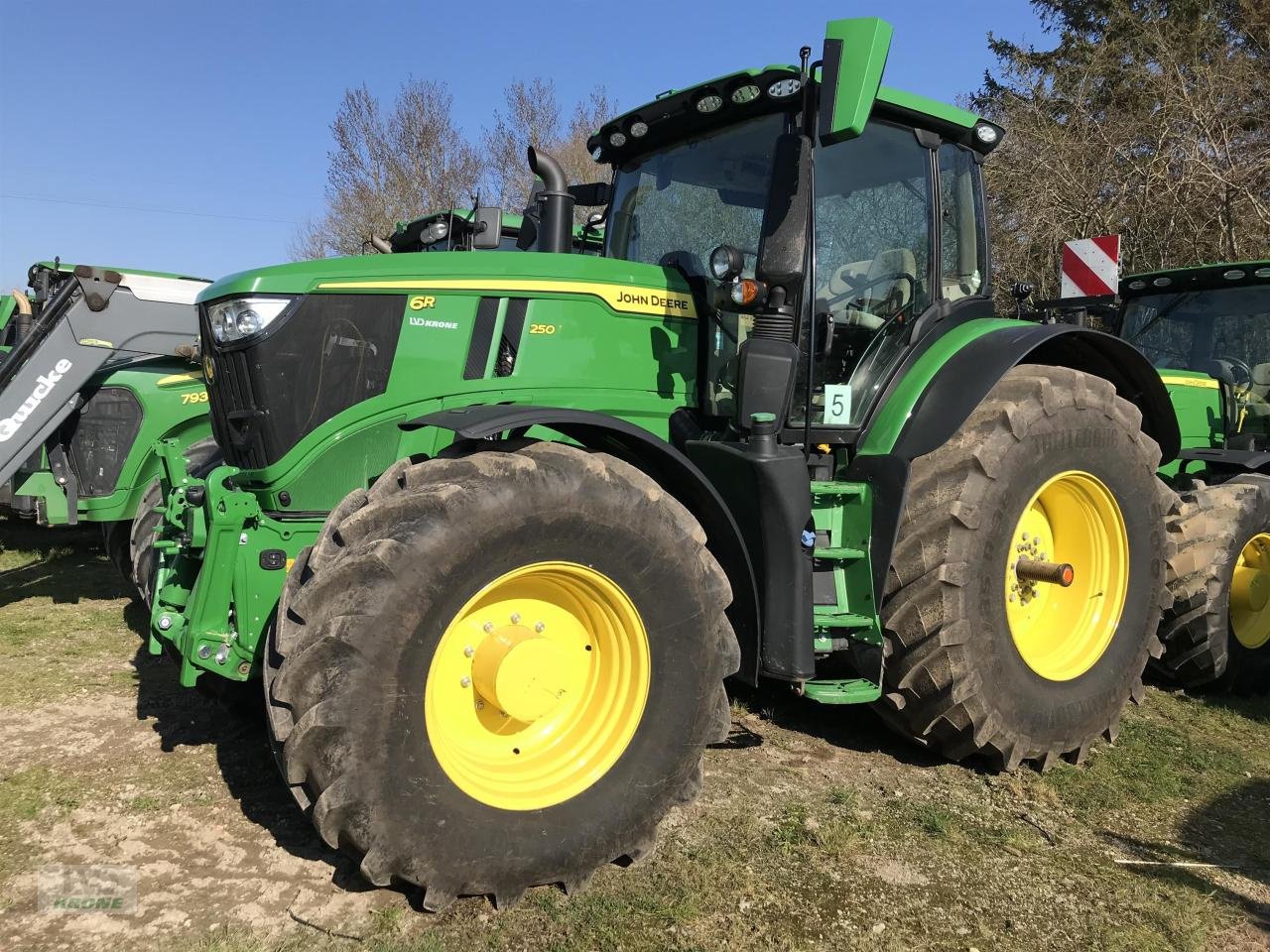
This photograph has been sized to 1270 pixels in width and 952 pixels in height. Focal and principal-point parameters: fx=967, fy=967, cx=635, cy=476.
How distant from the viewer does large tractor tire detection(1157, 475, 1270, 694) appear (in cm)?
492

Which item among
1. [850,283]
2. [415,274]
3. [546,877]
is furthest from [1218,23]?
[546,877]

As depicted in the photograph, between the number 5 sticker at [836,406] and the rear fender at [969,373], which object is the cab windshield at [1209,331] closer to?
the rear fender at [969,373]

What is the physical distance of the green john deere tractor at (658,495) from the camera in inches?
106

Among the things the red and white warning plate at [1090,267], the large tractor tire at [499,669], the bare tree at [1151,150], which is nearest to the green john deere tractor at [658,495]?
the large tractor tire at [499,669]

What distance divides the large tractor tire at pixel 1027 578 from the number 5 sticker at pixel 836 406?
0.34 metres

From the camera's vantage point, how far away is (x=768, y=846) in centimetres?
322

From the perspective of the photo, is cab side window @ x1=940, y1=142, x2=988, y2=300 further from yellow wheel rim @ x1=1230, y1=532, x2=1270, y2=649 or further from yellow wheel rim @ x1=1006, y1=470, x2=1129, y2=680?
yellow wheel rim @ x1=1230, y1=532, x2=1270, y2=649

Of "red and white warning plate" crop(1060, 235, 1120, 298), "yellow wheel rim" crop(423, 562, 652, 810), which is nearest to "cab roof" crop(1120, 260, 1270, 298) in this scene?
"red and white warning plate" crop(1060, 235, 1120, 298)

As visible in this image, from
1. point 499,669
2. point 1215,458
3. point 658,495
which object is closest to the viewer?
point 499,669

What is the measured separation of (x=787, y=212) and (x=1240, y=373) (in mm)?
4297

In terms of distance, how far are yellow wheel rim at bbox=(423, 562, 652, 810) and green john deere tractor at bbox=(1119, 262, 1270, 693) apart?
3132 mm

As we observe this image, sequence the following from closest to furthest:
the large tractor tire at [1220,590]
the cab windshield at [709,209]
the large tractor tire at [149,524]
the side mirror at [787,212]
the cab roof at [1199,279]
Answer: the side mirror at [787,212], the cab windshield at [709,209], the large tractor tire at [149,524], the large tractor tire at [1220,590], the cab roof at [1199,279]

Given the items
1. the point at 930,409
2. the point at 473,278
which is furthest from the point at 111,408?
the point at 930,409

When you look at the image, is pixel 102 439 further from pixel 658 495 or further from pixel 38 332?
pixel 658 495
